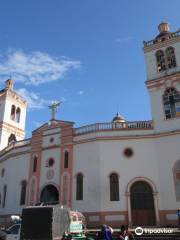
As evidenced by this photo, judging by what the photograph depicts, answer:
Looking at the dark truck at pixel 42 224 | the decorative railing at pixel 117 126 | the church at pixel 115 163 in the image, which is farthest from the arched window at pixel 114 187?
the dark truck at pixel 42 224

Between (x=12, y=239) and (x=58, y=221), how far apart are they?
11.1 ft

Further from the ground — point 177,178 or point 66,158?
point 66,158

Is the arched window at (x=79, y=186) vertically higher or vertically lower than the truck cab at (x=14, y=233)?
higher

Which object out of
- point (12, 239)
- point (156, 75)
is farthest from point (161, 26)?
point (12, 239)

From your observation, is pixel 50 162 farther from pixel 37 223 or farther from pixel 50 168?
pixel 37 223

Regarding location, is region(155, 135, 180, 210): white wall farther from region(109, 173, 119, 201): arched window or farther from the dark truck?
the dark truck

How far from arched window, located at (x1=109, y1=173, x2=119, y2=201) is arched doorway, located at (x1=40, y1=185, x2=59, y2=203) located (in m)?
5.77

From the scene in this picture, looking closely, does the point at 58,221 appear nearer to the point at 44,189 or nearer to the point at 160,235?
the point at 160,235

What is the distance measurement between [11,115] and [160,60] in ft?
73.9

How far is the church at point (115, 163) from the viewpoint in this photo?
23750 mm

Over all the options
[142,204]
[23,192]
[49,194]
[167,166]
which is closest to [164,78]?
[167,166]

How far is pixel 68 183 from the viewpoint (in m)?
26.6

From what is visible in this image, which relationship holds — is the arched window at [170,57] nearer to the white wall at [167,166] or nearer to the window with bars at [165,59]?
the window with bars at [165,59]

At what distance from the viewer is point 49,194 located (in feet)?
90.8
